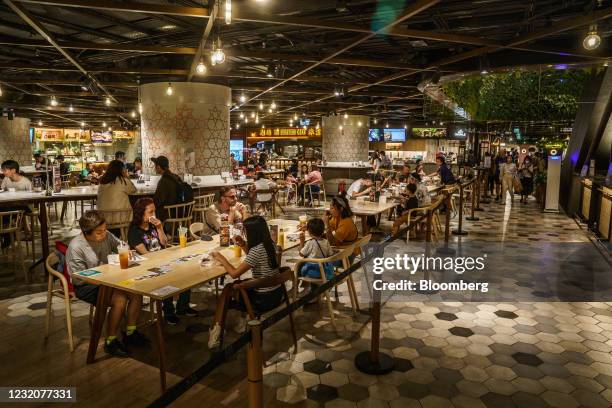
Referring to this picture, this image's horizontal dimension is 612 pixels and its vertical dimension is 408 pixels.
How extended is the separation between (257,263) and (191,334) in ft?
3.97

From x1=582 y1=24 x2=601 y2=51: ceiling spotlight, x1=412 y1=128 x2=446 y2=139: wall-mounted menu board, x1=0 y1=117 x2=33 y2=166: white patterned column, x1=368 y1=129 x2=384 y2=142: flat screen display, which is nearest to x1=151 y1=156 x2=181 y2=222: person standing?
x1=582 y1=24 x2=601 y2=51: ceiling spotlight

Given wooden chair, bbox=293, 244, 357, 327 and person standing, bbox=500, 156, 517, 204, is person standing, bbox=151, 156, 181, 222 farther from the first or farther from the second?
person standing, bbox=500, 156, 517, 204

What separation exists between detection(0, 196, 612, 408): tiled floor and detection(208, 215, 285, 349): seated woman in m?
0.49

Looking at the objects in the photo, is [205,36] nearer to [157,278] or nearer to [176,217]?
[176,217]

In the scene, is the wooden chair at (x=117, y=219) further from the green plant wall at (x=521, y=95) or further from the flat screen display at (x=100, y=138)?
the flat screen display at (x=100, y=138)

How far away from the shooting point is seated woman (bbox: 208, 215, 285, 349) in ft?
11.2

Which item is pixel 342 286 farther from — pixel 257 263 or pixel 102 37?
pixel 102 37

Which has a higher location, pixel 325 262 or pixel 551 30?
pixel 551 30

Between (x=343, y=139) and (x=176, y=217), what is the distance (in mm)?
13025

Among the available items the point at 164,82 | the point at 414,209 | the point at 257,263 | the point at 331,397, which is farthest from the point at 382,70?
the point at 331,397

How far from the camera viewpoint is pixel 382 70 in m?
9.82

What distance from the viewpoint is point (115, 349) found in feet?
11.8

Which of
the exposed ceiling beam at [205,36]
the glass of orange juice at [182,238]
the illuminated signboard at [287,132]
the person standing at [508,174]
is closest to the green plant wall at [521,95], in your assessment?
the person standing at [508,174]

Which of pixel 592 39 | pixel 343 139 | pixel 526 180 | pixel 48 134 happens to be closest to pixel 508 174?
pixel 526 180
